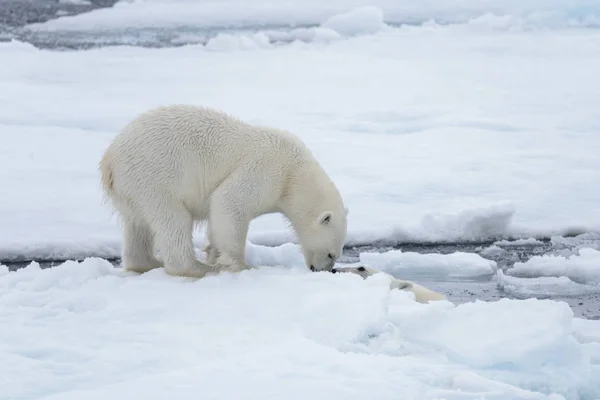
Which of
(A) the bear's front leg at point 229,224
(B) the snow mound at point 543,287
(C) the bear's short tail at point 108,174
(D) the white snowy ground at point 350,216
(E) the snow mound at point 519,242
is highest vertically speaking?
(C) the bear's short tail at point 108,174

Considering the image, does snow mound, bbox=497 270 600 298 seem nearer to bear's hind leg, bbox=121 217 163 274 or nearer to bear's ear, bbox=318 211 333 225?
bear's ear, bbox=318 211 333 225

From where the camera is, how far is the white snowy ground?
326cm

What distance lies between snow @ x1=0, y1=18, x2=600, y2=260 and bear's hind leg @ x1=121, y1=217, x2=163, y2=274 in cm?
116

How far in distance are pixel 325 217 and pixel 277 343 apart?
1268mm

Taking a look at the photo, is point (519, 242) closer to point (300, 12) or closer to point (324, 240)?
point (324, 240)

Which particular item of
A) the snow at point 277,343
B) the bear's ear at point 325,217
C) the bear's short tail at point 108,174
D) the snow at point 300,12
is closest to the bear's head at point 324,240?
the bear's ear at point 325,217

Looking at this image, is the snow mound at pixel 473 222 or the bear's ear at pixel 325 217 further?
the snow mound at pixel 473 222

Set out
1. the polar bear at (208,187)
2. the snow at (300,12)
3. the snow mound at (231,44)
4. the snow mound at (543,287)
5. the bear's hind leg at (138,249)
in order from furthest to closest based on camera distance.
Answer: the snow at (300,12) < the snow mound at (231,44) < the snow mound at (543,287) < the bear's hind leg at (138,249) < the polar bear at (208,187)

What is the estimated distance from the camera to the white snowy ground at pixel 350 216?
326 centimetres

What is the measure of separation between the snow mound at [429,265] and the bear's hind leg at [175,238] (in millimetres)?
1416

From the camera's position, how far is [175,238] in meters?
4.54

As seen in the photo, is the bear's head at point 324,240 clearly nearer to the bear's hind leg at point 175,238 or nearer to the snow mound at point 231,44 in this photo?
the bear's hind leg at point 175,238

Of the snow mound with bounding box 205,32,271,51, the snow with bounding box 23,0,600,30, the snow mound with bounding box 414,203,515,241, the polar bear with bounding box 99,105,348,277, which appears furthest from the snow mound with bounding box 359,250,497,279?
the snow with bounding box 23,0,600,30

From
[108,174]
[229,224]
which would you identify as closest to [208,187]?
[229,224]
